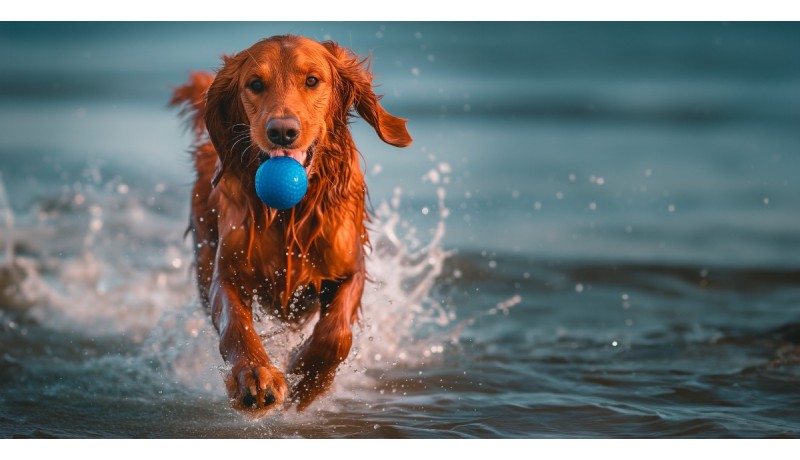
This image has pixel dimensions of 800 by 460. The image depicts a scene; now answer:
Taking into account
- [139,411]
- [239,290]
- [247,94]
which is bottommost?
[139,411]

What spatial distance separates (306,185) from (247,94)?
298mm

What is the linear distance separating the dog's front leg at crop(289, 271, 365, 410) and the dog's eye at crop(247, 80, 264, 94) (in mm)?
662

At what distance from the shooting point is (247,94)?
2.93 meters

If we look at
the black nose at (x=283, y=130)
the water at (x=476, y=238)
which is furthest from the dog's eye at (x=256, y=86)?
the water at (x=476, y=238)

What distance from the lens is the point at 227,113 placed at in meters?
3.07

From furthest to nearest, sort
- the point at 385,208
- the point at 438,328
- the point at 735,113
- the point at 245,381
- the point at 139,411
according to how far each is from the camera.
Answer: the point at 735,113 < the point at 385,208 < the point at 438,328 < the point at 139,411 < the point at 245,381

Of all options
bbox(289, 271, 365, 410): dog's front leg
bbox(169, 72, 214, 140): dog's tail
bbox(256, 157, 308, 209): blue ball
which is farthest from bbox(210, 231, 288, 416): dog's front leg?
bbox(169, 72, 214, 140): dog's tail

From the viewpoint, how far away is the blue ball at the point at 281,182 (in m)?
2.87

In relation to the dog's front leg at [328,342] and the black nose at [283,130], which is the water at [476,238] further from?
the black nose at [283,130]

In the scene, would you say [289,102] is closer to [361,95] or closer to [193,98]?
[361,95]

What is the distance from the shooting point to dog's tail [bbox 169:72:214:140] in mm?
3809

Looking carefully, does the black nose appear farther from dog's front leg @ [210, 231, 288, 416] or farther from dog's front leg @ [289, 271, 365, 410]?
dog's front leg @ [289, 271, 365, 410]

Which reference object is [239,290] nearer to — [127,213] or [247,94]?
[247,94]

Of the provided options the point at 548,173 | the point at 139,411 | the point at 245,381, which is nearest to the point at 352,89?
the point at 245,381
